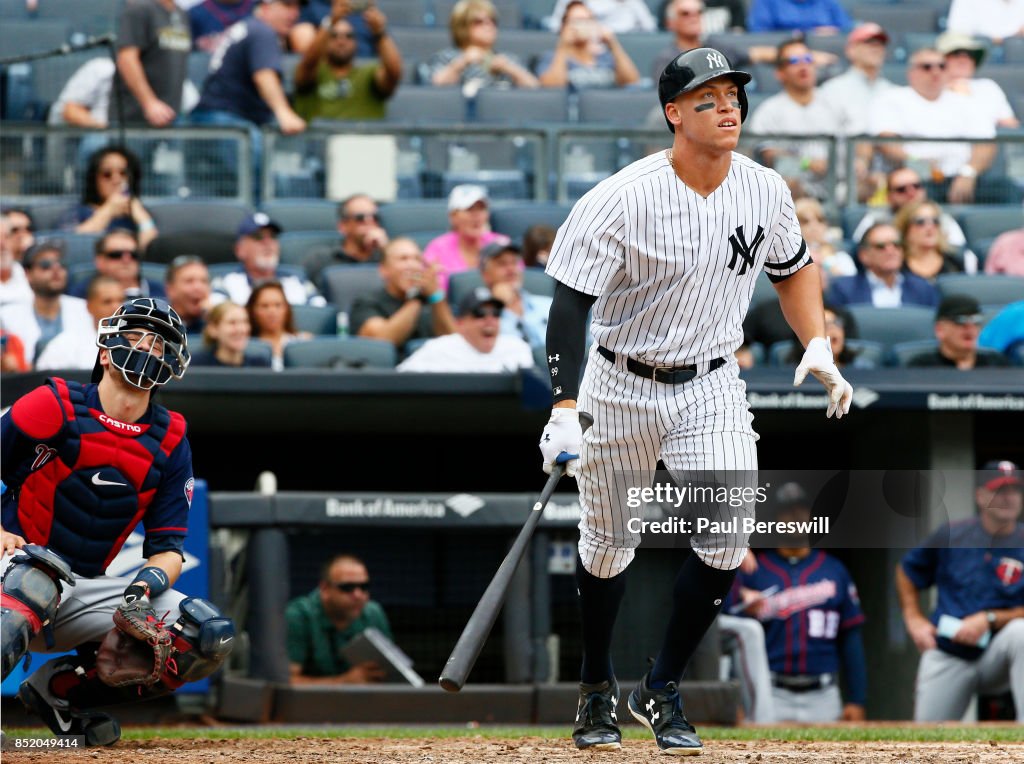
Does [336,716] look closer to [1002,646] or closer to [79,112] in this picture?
[1002,646]

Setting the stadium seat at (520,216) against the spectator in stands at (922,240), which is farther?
the stadium seat at (520,216)

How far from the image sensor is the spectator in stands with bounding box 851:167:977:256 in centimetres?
924

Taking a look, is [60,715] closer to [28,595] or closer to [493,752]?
[28,595]

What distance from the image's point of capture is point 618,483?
14.6 ft

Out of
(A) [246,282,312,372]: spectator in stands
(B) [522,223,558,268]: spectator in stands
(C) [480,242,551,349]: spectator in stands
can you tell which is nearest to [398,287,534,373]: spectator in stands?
(C) [480,242,551,349]: spectator in stands

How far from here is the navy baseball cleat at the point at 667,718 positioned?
14.5 ft

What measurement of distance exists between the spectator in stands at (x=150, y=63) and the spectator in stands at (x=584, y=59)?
7.72 ft

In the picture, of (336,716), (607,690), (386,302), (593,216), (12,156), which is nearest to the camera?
(593,216)

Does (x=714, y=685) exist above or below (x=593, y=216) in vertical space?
below

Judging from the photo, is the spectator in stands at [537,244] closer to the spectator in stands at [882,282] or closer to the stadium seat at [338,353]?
the stadium seat at [338,353]

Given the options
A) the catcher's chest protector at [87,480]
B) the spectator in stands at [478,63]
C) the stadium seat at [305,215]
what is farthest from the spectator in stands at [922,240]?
the catcher's chest protector at [87,480]

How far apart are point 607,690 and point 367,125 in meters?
5.24

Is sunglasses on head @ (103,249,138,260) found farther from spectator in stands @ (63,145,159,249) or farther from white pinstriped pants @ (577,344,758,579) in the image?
white pinstriped pants @ (577,344,758,579)

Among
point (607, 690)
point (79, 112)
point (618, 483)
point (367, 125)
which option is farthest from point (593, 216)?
point (79, 112)
